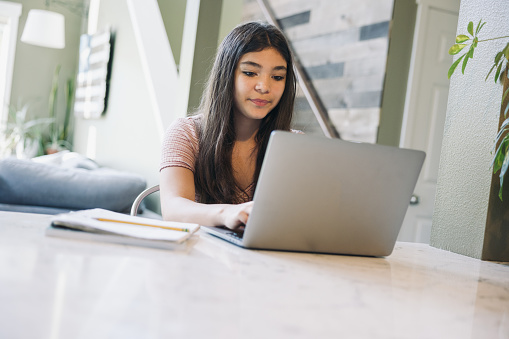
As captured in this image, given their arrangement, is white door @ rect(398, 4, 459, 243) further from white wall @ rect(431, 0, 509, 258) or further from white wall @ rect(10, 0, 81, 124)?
white wall @ rect(10, 0, 81, 124)

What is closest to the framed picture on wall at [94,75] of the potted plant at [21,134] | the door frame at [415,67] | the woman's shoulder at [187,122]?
the potted plant at [21,134]

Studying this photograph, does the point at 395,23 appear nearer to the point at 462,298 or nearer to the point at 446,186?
the point at 446,186

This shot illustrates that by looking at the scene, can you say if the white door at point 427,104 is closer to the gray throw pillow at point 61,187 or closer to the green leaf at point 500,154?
the gray throw pillow at point 61,187

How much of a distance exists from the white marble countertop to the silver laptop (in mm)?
60

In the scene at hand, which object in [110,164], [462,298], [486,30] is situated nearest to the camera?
[462,298]

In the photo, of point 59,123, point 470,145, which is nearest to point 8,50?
point 59,123

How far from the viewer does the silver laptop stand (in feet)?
→ 3.19

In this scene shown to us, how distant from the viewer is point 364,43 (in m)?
3.38

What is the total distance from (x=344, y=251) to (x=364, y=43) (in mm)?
2513

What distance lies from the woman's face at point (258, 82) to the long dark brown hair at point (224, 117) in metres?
0.02

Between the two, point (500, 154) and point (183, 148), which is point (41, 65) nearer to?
point (183, 148)

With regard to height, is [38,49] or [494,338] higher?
[38,49]

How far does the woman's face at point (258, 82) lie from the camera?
1671 millimetres

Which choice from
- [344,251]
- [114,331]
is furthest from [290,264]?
[114,331]
